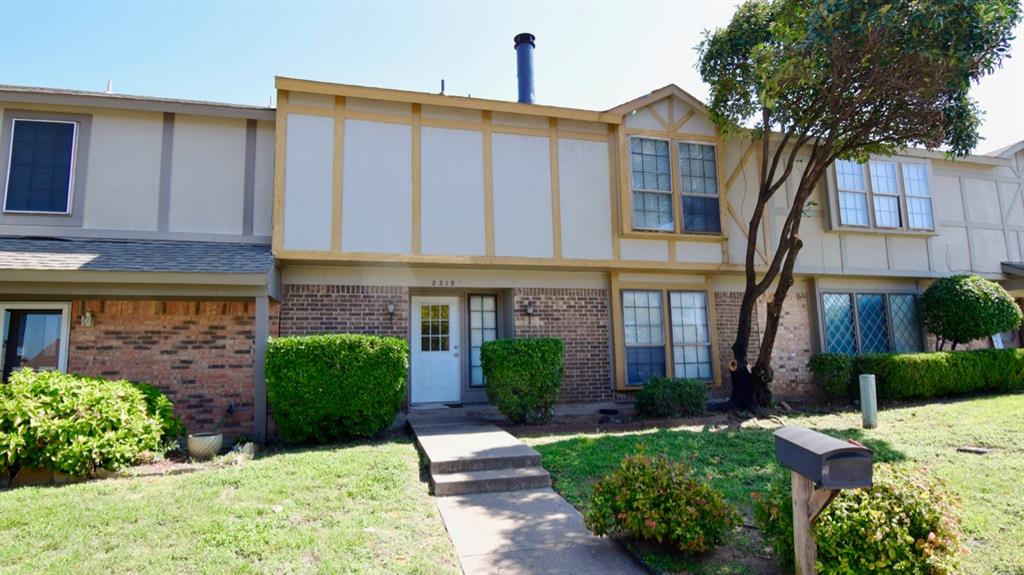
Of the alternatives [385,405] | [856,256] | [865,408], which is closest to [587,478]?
[385,405]

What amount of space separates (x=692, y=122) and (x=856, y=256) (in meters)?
4.83

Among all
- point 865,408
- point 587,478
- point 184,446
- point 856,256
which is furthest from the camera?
point 856,256

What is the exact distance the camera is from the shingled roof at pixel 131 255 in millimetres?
7211

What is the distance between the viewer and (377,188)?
8984 mm

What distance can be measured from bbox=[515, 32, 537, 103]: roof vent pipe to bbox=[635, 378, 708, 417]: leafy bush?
608 cm

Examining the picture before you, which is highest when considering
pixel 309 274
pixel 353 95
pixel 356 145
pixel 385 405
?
pixel 353 95

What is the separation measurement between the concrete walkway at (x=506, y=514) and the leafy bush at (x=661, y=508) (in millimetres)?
241

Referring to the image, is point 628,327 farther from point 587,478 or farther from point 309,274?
point 309,274

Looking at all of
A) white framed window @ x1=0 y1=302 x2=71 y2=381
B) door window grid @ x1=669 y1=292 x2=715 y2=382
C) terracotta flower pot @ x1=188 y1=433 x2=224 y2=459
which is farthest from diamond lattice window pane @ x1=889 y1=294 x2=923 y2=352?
white framed window @ x1=0 y1=302 x2=71 y2=381

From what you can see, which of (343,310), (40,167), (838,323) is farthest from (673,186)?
(40,167)

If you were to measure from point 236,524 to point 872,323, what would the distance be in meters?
12.8

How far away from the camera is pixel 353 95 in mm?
8875

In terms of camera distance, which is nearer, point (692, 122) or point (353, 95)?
point (353, 95)

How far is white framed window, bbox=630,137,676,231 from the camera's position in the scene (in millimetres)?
10258
